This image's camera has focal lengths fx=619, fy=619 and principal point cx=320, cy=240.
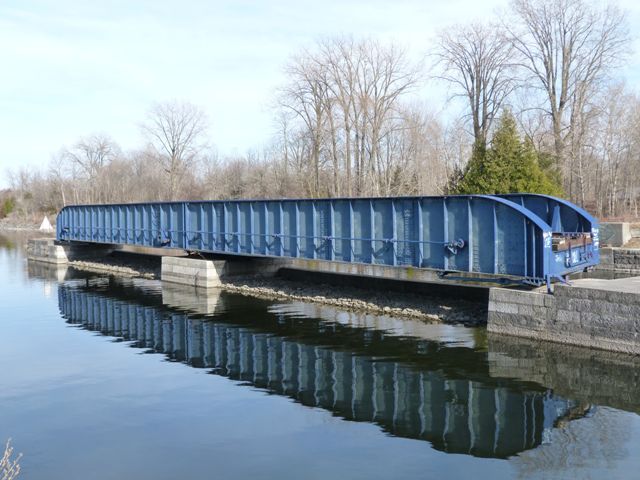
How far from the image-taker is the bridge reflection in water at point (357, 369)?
31.7ft

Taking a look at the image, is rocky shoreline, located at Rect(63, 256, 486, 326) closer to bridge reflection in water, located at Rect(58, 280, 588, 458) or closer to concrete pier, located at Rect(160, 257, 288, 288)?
concrete pier, located at Rect(160, 257, 288, 288)

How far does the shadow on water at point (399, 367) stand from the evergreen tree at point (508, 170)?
1417cm

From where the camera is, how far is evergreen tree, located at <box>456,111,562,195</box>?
97.7ft

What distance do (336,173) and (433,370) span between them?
3889 centimetres

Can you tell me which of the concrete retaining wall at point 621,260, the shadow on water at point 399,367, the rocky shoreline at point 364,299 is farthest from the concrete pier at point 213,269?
the concrete retaining wall at point 621,260

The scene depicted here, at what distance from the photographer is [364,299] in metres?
20.0

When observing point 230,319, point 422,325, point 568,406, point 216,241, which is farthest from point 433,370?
point 216,241

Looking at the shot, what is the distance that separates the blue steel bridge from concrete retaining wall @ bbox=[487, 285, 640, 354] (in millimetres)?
616

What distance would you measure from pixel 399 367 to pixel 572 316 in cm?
396

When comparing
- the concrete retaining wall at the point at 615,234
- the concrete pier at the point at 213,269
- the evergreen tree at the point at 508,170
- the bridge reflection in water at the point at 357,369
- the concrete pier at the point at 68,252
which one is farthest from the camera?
the concrete pier at the point at 68,252

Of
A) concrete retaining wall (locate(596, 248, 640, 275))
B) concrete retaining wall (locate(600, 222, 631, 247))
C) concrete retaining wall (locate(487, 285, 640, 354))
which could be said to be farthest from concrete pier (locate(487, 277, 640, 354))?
concrete retaining wall (locate(600, 222, 631, 247))

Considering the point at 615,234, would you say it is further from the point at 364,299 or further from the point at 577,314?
the point at 577,314

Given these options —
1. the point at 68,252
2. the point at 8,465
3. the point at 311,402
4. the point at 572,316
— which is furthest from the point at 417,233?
the point at 68,252

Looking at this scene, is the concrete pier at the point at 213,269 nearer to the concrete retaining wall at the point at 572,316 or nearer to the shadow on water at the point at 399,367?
the shadow on water at the point at 399,367
